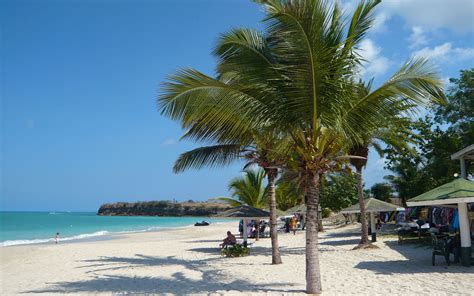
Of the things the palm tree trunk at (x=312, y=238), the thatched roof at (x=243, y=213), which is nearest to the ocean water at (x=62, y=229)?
the thatched roof at (x=243, y=213)

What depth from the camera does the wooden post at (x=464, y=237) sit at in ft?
30.9

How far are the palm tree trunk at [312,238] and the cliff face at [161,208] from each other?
91494 millimetres

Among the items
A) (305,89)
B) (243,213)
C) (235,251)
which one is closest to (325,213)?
(243,213)

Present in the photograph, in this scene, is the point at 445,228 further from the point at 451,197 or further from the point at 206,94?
the point at 206,94

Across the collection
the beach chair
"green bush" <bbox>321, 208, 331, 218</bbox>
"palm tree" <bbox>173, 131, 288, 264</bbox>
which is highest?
"palm tree" <bbox>173, 131, 288, 264</bbox>

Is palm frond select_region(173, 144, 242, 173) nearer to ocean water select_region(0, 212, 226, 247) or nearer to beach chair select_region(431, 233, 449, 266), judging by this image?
beach chair select_region(431, 233, 449, 266)

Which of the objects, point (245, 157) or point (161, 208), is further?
point (161, 208)

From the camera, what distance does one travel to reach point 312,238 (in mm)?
6836

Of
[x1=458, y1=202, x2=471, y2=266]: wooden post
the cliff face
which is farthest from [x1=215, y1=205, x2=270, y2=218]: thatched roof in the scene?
the cliff face

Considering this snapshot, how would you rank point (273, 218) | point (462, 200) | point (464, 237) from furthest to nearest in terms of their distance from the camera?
1. point (273, 218)
2. point (464, 237)
3. point (462, 200)

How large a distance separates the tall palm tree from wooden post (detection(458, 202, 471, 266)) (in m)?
3.85

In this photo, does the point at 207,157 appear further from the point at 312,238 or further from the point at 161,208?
the point at 161,208

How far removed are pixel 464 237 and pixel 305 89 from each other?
19.1ft

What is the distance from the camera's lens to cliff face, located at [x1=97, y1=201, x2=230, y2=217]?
109312 millimetres
